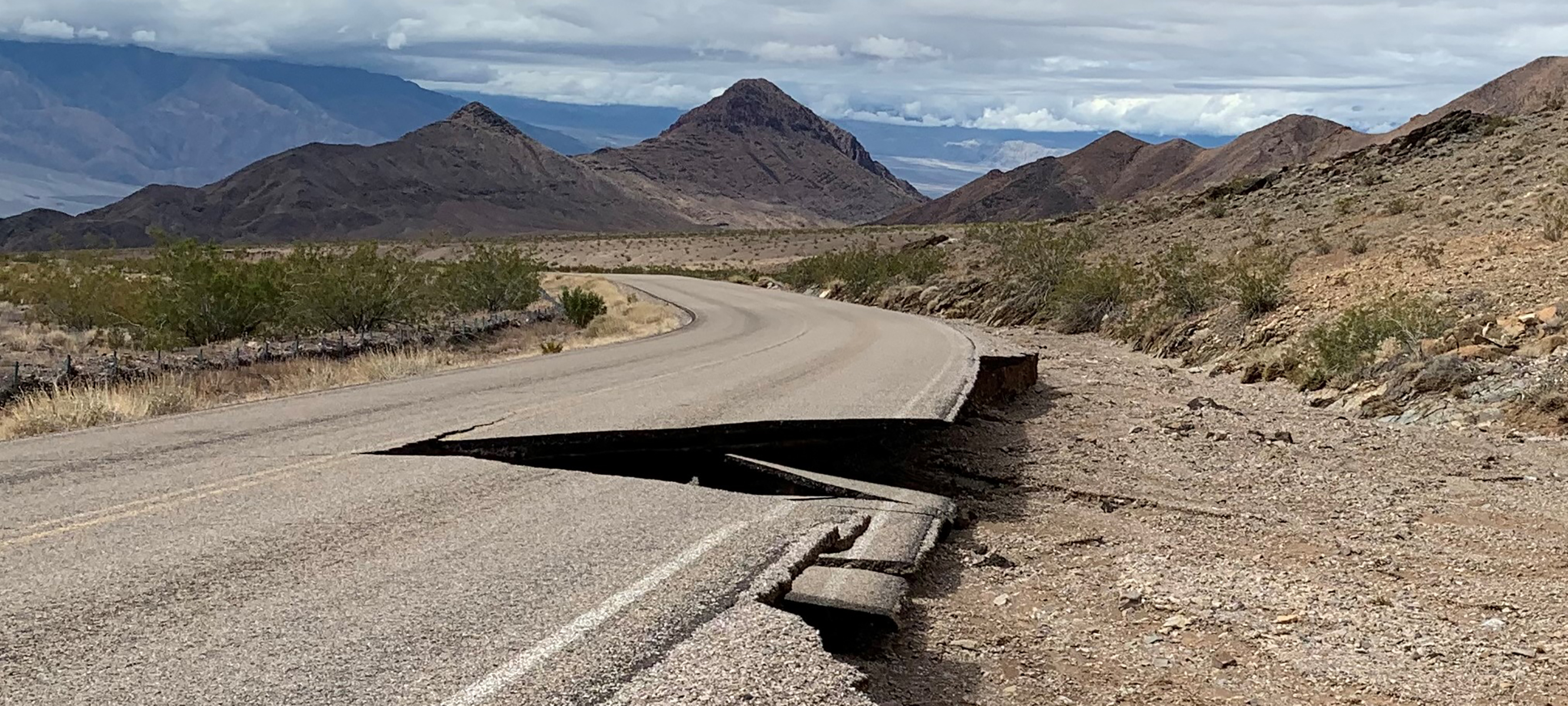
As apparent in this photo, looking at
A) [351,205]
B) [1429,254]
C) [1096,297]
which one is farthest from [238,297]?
[351,205]

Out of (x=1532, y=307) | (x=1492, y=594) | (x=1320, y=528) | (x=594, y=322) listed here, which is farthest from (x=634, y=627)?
(x=594, y=322)

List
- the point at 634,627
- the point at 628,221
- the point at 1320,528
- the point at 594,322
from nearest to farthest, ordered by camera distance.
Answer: the point at 634,627, the point at 1320,528, the point at 594,322, the point at 628,221

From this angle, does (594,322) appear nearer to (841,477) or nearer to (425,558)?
(841,477)

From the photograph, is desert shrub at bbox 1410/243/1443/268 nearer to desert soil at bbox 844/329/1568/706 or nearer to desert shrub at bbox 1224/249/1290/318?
desert shrub at bbox 1224/249/1290/318

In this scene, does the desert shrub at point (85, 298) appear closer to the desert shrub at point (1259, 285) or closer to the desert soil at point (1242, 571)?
the desert shrub at point (1259, 285)

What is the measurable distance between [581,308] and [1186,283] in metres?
15.4

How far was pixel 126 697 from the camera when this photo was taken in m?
4.19

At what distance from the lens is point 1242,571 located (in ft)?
24.1

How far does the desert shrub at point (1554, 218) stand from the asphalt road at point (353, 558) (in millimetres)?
12342

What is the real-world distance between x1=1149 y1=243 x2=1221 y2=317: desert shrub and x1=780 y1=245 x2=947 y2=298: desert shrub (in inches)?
623

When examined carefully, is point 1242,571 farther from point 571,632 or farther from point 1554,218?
point 1554,218

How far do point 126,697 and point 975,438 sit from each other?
8938 mm

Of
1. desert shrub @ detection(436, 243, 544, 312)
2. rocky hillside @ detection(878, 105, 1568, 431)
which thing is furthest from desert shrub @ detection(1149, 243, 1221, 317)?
desert shrub @ detection(436, 243, 544, 312)

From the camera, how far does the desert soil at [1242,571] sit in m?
5.49
